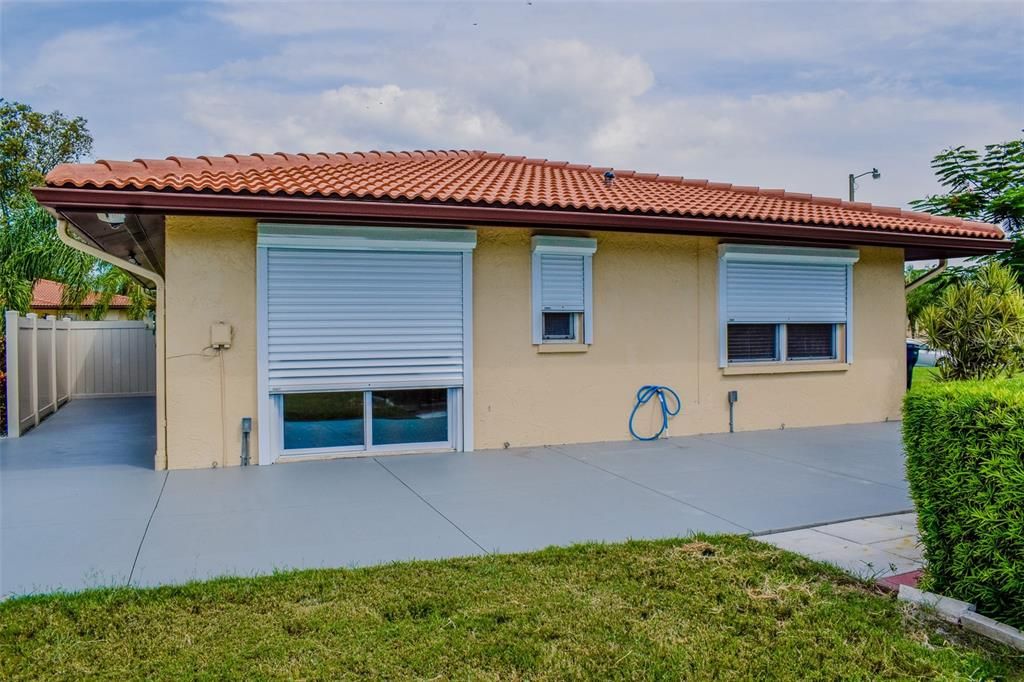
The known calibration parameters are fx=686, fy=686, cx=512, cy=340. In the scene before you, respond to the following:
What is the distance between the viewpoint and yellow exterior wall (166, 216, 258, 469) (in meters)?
8.08

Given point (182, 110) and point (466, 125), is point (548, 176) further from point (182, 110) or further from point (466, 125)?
point (182, 110)

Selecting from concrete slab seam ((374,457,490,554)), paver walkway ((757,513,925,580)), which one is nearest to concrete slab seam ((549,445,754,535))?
paver walkway ((757,513,925,580))

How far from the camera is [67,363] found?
15.5 m

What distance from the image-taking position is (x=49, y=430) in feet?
36.8

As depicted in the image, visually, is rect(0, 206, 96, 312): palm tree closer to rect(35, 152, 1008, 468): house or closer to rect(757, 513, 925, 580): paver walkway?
rect(35, 152, 1008, 468): house

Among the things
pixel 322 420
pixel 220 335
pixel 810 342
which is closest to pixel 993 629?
pixel 322 420

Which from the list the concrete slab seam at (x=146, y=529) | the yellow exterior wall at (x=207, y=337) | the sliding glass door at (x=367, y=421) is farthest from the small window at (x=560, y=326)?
the concrete slab seam at (x=146, y=529)

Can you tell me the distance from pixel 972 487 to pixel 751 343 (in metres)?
7.16

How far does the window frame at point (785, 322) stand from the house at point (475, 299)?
1.3 inches

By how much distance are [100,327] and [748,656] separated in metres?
17.6

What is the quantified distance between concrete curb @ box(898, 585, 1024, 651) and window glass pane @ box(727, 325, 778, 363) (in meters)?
6.76

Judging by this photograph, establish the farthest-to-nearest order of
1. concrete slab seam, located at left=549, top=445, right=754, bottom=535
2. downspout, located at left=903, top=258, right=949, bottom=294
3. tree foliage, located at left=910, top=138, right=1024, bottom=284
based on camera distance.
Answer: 1. tree foliage, located at left=910, top=138, right=1024, bottom=284
2. downspout, located at left=903, top=258, right=949, bottom=294
3. concrete slab seam, located at left=549, top=445, right=754, bottom=535

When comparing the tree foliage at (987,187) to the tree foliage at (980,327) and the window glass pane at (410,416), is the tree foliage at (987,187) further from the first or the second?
the window glass pane at (410,416)

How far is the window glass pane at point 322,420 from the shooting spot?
8609mm
